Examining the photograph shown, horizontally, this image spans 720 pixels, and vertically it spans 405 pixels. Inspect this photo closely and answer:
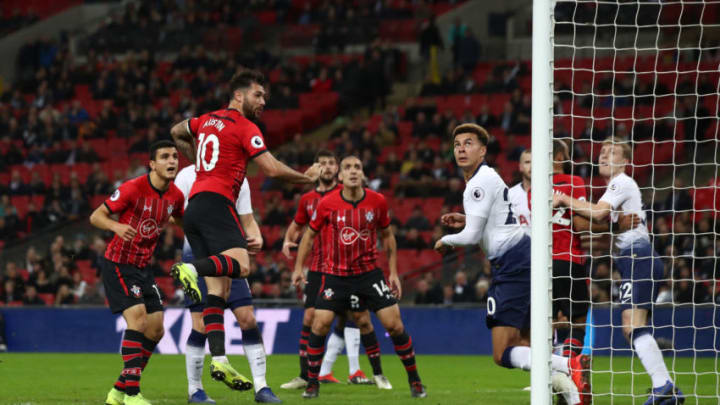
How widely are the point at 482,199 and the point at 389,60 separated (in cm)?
1799

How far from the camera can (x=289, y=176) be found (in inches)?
295

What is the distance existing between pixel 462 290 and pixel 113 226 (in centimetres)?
904

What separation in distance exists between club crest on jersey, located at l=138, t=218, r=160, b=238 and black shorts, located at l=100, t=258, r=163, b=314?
28cm

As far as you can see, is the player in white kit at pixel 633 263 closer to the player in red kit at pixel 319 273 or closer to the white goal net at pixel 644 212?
the white goal net at pixel 644 212

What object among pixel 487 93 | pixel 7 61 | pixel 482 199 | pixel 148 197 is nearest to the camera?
pixel 482 199

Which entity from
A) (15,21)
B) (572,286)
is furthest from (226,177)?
(15,21)

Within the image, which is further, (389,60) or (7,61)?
(7,61)

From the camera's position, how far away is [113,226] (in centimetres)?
790

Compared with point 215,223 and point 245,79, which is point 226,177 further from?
point 245,79

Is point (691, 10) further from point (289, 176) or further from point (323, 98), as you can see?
point (289, 176)

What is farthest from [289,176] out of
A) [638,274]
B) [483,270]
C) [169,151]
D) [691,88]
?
[691,88]

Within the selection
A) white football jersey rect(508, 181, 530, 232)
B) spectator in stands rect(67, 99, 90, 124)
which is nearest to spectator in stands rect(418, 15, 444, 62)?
spectator in stands rect(67, 99, 90, 124)

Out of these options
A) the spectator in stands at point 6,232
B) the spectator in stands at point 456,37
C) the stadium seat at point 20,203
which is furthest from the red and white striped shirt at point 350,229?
the spectator in stands at point 456,37

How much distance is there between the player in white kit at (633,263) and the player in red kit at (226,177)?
2.46m
